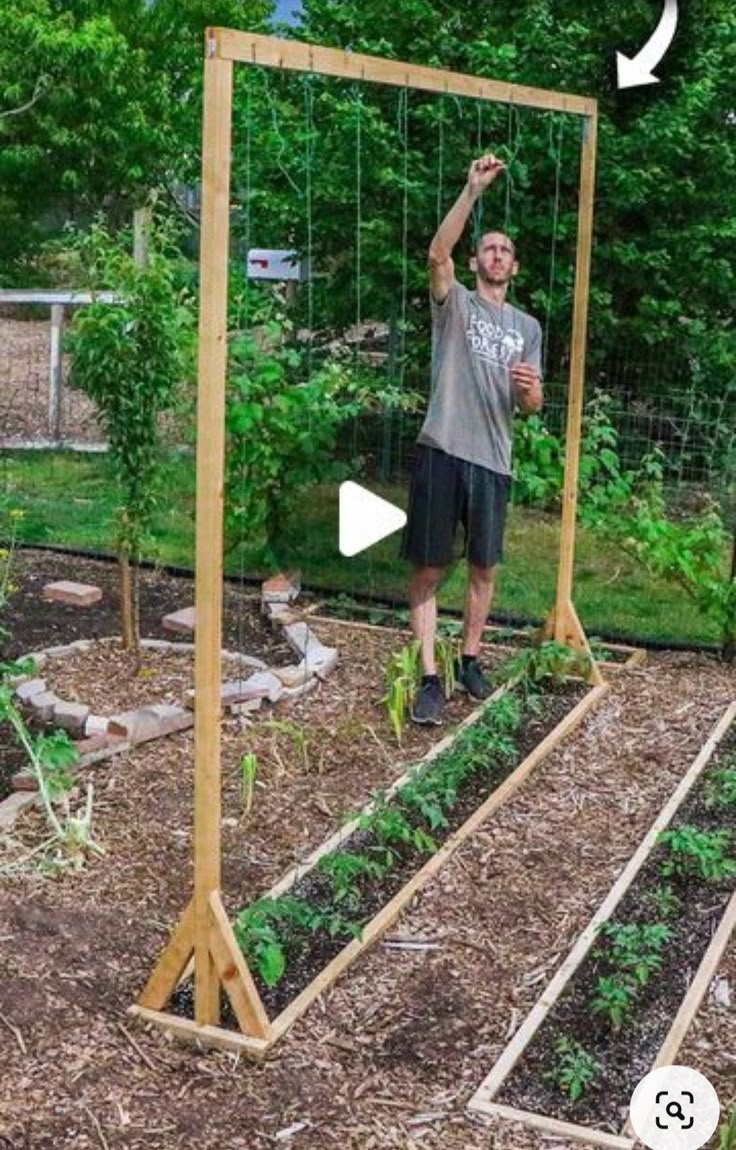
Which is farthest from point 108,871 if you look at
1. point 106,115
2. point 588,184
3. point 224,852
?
point 106,115

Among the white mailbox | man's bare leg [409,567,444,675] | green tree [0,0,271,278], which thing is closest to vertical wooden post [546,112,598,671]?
man's bare leg [409,567,444,675]

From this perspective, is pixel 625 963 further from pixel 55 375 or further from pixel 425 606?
pixel 55 375

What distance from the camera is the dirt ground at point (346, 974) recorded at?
294cm

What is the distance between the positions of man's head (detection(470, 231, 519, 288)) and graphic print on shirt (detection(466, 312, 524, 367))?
15 centimetres

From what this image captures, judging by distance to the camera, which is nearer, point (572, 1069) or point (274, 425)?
point (572, 1069)

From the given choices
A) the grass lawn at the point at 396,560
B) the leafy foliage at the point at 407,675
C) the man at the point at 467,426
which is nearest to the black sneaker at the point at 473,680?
the leafy foliage at the point at 407,675

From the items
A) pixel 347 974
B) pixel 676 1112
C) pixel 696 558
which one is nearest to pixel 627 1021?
pixel 676 1112

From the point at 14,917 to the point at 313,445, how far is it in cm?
325

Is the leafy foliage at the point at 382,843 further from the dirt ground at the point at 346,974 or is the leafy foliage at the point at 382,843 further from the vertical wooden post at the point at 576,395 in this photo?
the vertical wooden post at the point at 576,395

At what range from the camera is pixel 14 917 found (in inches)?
144

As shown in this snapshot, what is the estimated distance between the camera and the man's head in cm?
512

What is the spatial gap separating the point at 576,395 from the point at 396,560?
2.00 m

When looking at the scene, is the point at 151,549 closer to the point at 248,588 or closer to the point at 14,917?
the point at 248,588

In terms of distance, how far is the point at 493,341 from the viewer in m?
5.17
